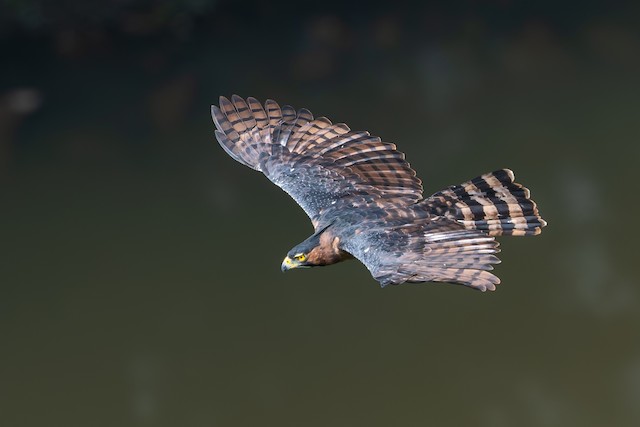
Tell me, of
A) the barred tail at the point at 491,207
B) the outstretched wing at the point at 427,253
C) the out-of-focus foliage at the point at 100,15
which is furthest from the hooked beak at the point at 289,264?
the out-of-focus foliage at the point at 100,15

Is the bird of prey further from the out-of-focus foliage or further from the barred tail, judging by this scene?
the out-of-focus foliage

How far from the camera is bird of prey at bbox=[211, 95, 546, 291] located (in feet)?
22.3

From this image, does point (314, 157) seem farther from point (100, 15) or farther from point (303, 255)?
point (100, 15)

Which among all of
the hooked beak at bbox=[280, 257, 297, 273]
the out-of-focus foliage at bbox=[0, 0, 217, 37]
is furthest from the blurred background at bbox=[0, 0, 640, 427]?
the hooked beak at bbox=[280, 257, 297, 273]

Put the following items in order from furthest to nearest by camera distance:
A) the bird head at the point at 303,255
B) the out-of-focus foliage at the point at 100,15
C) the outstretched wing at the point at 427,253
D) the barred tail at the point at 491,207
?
1. the out-of-focus foliage at the point at 100,15
2. the barred tail at the point at 491,207
3. the bird head at the point at 303,255
4. the outstretched wing at the point at 427,253

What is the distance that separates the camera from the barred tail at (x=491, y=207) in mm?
7797

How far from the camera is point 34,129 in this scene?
16922 millimetres

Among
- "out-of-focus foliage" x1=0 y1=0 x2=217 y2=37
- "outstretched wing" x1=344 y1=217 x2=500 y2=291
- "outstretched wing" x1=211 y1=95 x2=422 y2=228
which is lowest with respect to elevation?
"outstretched wing" x1=344 y1=217 x2=500 y2=291

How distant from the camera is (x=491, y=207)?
787 centimetres

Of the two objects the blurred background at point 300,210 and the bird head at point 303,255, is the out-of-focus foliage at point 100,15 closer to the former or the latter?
the blurred background at point 300,210

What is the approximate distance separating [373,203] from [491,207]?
2.43ft

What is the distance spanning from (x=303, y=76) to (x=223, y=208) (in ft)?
11.4

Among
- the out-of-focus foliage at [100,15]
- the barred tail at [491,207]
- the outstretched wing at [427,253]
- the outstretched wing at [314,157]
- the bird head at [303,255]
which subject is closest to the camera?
the outstretched wing at [427,253]

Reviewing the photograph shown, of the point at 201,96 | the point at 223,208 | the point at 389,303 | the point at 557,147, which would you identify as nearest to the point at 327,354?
the point at 389,303
